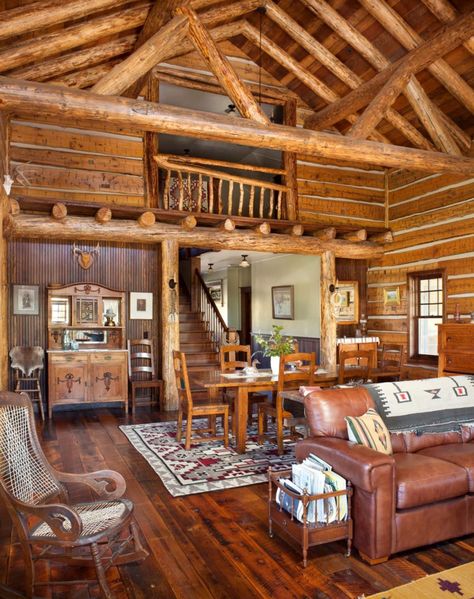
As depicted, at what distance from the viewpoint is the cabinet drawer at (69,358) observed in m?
7.70

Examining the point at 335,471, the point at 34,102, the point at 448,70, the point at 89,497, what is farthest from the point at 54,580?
the point at 448,70

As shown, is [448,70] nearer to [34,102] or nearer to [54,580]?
[34,102]

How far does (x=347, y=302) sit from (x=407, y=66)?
204 inches

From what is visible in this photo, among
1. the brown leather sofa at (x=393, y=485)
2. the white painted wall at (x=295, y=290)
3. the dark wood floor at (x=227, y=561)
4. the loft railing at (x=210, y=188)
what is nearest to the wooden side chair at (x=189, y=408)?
the dark wood floor at (x=227, y=561)

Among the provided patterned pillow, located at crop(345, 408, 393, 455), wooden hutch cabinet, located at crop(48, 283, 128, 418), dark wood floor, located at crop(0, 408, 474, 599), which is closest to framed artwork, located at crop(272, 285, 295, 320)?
wooden hutch cabinet, located at crop(48, 283, 128, 418)

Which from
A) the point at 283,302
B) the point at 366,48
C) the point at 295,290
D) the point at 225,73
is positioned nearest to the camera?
the point at 225,73

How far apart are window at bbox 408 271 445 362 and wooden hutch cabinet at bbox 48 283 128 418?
5380mm

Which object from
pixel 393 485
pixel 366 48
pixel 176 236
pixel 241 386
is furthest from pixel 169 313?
pixel 393 485

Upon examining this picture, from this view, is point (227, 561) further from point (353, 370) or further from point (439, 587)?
point (353, 370)

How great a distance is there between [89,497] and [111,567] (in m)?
1.31

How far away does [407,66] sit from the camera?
647 centimetres

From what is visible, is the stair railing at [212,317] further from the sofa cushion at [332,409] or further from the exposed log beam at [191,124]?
the sofa cushion at [332,409]

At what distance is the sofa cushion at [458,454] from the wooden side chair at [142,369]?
16.9ft

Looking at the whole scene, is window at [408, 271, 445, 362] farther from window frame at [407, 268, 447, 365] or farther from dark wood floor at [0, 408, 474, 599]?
dark wood floor at [0, 408, 474, 599]
